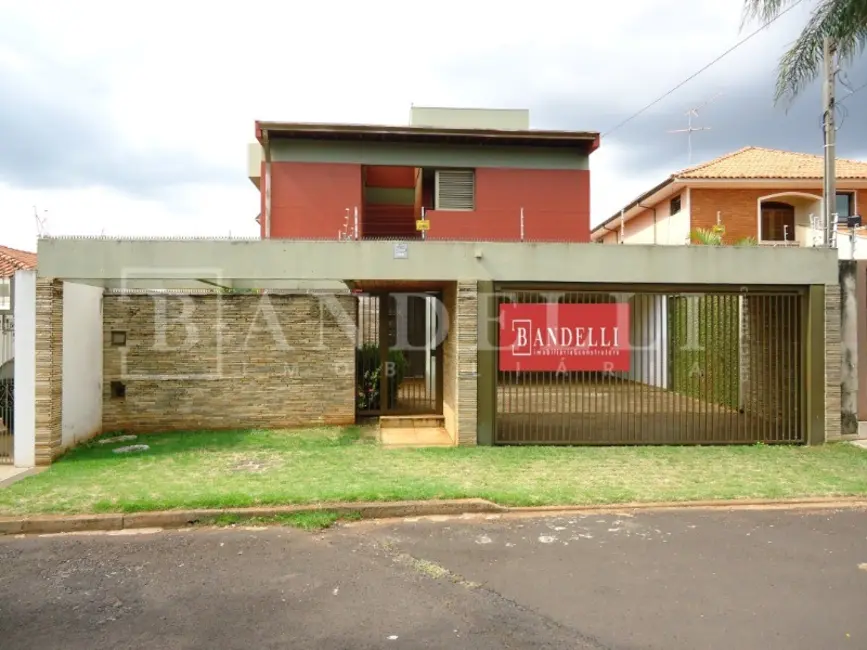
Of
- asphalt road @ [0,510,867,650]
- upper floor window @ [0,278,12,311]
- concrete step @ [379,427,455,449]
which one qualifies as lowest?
asphalt road @ [0,510,867,650]

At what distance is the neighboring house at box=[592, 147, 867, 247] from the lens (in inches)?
749

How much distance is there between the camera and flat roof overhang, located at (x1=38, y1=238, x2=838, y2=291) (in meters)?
7.68

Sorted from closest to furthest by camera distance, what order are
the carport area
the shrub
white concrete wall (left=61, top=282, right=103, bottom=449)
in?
the carport area < white concrete wall (left=61, top=282, right=103, bottom=449) < the shrub

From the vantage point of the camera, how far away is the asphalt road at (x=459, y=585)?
3.43 meters

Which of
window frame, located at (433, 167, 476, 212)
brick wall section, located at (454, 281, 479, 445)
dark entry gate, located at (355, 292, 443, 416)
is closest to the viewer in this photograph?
brick wall section, located at (454, 281, 479, 445)

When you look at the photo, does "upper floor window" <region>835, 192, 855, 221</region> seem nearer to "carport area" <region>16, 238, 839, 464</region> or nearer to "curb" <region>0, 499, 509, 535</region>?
"carport area" <region>16, 238, 839, 464</region>

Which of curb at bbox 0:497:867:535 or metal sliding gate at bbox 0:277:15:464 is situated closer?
curb at bbox 0:497:867:535

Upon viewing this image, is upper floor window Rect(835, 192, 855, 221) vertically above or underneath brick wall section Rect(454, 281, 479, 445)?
above

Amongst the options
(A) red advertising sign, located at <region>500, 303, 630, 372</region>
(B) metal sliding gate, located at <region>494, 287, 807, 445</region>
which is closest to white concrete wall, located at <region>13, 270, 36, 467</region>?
(B) metal sliding gate, located at <region>494, 287, 807, 445</region>

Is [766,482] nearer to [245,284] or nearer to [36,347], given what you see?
[245,284]

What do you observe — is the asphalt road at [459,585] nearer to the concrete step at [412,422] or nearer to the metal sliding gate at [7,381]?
the metal sliding gate at [7,381]

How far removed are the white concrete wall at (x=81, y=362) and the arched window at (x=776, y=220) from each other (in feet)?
66.2

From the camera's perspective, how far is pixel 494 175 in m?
16.0

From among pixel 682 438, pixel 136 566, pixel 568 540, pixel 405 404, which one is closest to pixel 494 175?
pixel 405 404
